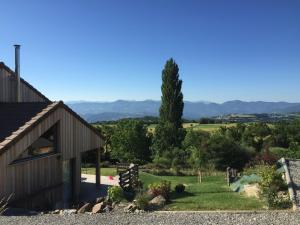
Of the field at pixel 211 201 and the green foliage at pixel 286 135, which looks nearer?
the field at pixel 211 201

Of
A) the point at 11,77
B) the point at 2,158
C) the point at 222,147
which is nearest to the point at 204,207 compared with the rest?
the point at 2,158

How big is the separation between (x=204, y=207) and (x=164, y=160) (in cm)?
2628

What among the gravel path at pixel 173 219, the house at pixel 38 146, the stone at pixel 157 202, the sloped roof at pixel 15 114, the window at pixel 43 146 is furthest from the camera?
the sloped roof at pixel 15 114

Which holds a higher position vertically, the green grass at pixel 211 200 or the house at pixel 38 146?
the house at pixel 38 146

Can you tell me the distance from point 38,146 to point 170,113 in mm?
36950

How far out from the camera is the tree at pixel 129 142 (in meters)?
41.8

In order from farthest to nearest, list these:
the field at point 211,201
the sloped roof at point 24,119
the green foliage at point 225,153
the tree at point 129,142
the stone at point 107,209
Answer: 1. the tree at point 129,142
2. the green foliage at point 225,153
3. the sloped roof at point 24,119
4. the field at point 211,201
5. the stone at point 107,209

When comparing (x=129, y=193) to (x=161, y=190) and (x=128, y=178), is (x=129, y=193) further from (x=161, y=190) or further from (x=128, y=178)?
(x=161, y=190)

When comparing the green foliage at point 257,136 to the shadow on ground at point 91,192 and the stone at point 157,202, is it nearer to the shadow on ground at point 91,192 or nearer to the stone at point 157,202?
the shadow on ground at point 91,192

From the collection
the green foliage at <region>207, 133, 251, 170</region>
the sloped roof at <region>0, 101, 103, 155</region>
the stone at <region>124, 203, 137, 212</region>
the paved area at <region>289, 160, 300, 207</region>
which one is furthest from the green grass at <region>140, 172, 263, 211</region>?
the green foliage at <region>207, 133, 251, 170</region>

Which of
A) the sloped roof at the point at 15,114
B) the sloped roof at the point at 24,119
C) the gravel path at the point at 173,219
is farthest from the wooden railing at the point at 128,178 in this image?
the gravel path at the point at 173,219

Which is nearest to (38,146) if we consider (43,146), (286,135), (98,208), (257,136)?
(43,146)

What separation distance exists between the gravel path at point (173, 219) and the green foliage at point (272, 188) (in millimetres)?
916

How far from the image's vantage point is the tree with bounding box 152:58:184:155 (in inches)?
1796
